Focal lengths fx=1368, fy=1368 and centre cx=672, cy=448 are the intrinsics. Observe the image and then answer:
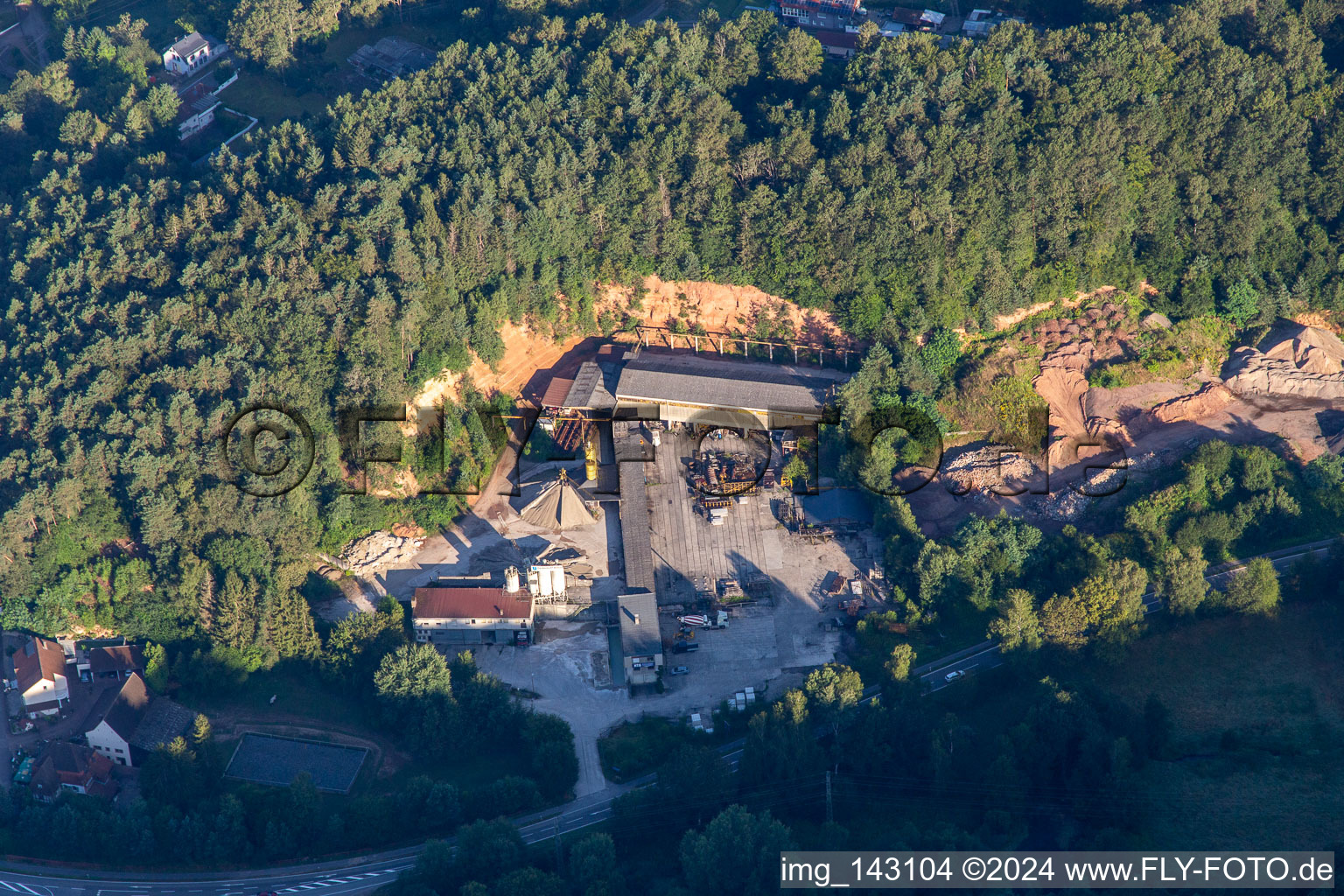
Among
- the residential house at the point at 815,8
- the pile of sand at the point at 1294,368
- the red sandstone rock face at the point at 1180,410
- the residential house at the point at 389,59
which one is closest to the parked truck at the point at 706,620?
the red sandstone rock face at the point at 1180,410

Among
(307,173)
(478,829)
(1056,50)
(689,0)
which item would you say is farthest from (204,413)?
(1056,50)

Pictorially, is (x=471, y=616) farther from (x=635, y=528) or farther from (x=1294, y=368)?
(x=1294, y=368)

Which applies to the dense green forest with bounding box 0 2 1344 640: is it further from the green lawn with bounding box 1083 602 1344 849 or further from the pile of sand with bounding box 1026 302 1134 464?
the green lawn with bounding box 1083 602 1344 849

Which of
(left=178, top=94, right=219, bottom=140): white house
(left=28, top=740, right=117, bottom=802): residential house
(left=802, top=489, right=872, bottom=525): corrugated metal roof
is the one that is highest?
(left=178, top=94, right=219, bottom=140): white house

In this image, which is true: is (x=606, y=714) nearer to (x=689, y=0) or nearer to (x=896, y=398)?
(x=896, y=398)

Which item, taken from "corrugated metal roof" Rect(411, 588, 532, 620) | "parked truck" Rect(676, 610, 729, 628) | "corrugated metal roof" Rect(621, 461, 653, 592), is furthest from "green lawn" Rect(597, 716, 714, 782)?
"corrugated metal roof" Rect(411, 588, 532, 620)

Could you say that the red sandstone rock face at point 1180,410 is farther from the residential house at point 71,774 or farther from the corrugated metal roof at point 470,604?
the residential house at point 71,774

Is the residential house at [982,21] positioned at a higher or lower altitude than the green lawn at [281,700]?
higher
